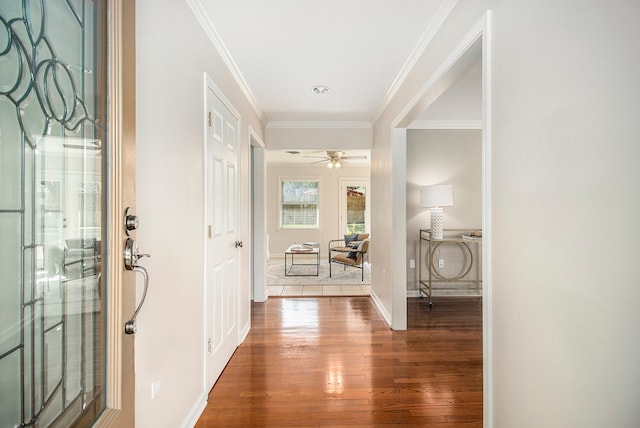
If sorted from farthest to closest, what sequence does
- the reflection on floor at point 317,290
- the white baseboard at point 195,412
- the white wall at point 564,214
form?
the reflection on floor at point 317,290
the white baseboard at point 195,412
the white wall at point 564,214

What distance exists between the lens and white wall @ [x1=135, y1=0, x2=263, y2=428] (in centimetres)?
135

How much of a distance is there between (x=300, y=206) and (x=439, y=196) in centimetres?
471

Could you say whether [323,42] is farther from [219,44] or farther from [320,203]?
[320,203]

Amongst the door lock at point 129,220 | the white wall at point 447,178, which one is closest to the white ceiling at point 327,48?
the white wall at point 447,178

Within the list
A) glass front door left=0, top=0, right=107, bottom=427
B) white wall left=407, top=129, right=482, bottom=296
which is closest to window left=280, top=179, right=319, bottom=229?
white wall left=407, top=129, right=482, bottom=296

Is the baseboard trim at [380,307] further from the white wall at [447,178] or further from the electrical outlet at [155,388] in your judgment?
the electrical outlet at [155,388]

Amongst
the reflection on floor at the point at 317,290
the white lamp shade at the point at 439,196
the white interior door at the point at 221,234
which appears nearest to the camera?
the white interior door at the point at 221,234

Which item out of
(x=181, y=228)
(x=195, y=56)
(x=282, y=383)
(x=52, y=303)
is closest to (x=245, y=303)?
(x=282, y=383)

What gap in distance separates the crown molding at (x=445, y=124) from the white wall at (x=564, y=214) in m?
2.92

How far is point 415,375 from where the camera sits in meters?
2.42

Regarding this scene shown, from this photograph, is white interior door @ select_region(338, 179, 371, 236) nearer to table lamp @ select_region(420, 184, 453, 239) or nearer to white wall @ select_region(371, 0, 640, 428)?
table lamp @ select_region(420, 184, 453, 239)

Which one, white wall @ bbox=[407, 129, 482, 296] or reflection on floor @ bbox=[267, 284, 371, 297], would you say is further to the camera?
reflection on floor @ bbox=[267, 284, 371, 297]

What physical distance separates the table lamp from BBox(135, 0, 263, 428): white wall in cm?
307

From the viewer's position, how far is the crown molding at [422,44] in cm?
187
